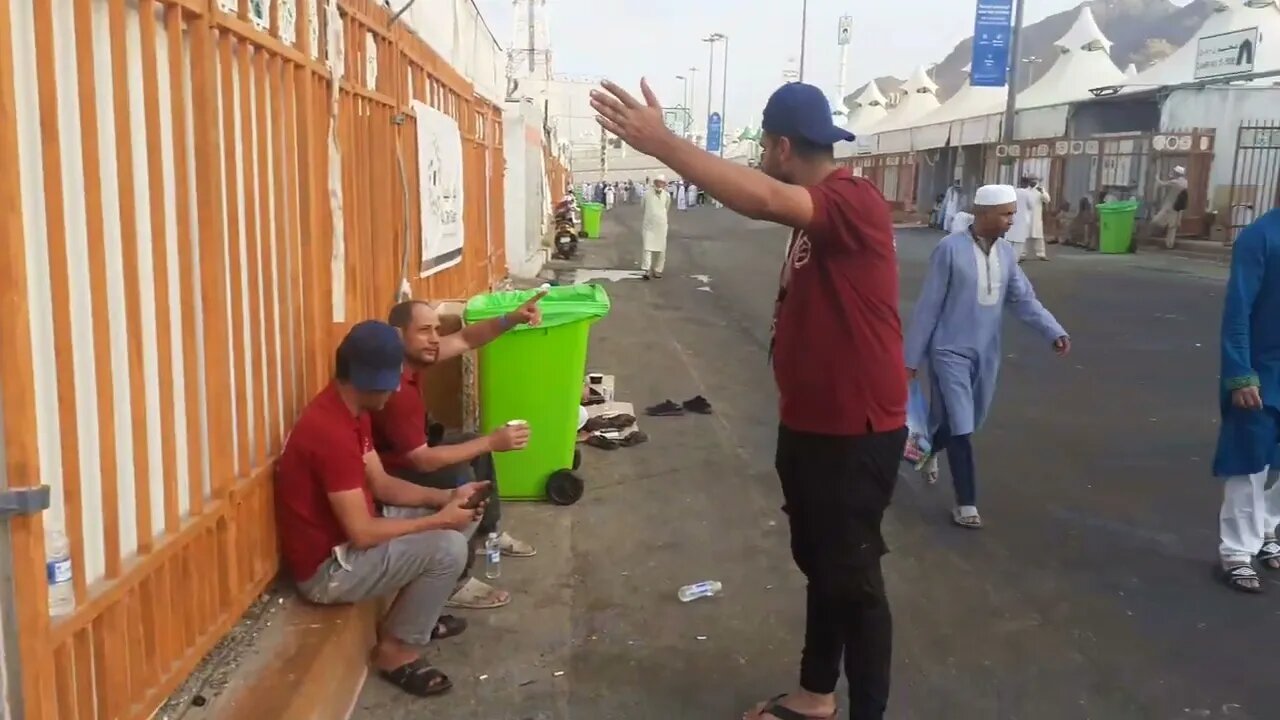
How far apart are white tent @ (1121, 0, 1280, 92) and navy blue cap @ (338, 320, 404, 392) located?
25222 mm

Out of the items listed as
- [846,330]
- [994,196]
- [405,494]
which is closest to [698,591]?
[405,494]

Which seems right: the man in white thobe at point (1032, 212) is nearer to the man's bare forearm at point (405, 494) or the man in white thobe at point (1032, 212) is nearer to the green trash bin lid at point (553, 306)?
the green trash bin lid at point (553, 306)

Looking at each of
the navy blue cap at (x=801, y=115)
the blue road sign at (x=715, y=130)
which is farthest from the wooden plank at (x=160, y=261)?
the blue road sign at (x=715, y=130)

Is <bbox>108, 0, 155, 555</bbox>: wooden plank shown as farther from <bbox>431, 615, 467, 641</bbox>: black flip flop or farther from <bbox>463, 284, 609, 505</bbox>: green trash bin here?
<bbox>463, 284, 609, 505</bbox>: green trash bin

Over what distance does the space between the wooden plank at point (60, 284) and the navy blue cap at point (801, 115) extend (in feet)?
5.79

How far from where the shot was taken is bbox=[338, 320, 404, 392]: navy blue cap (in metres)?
3.51

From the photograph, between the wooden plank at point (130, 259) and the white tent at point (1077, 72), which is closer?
the wooden plank at point (130, 259)

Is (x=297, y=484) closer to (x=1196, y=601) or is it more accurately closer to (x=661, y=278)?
(x=1196, y=601)

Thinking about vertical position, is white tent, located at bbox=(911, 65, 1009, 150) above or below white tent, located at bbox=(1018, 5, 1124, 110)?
below

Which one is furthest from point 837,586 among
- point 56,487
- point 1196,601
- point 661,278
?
point 661,278

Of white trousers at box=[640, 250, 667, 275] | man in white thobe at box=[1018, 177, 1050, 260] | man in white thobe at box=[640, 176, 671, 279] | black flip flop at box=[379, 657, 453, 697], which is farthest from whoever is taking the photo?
man in white thobe at box=[1018, 177, 1050, 260]

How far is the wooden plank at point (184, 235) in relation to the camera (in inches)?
114

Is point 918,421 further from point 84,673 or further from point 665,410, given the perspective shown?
point 84,673

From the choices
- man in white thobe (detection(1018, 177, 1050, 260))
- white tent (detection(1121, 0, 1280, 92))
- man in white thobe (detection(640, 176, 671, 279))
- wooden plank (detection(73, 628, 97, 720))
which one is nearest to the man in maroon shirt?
wooden plank (detection(73, 628, 97, 720))
